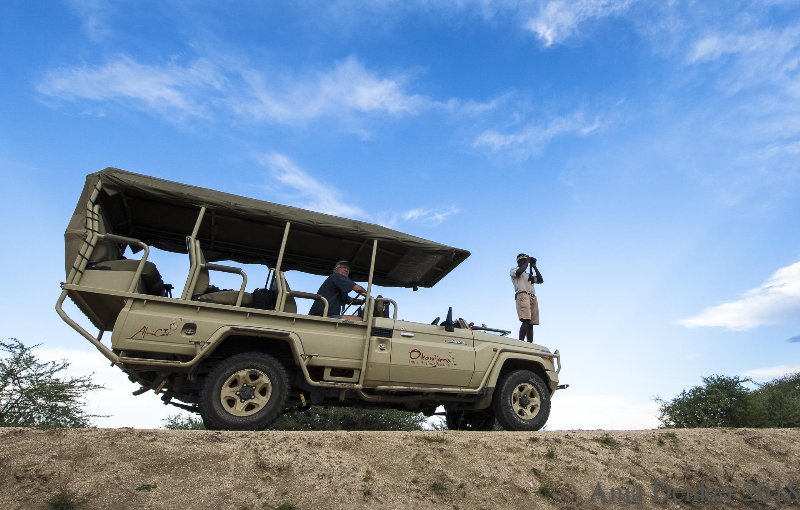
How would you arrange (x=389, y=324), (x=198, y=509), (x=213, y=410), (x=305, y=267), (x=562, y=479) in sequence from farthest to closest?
(x=305, y=267), (x=389, y=324), (x=213, y=410), (x=562, y=479), (x=198, y=509)

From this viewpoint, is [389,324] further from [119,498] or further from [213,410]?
[119,498]

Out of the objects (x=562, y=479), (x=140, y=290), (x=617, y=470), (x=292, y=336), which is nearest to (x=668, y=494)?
(x=617, y=470)

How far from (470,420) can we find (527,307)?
2378mm

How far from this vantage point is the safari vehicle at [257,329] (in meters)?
5.75

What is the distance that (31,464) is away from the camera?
4.26 m

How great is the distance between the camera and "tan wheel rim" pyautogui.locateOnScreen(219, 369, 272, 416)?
582 cm

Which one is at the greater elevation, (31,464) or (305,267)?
(305,267)

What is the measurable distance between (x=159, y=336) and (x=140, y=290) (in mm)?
704

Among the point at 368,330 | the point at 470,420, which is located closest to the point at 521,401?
the point at 470,420

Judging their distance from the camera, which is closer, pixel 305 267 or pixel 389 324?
pixel 389 324

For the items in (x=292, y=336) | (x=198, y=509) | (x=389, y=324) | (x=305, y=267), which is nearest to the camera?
(x=198, y=509)

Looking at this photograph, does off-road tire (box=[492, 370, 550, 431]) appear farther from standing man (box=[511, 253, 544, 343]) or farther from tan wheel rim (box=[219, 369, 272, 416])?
tan wheel rim (box=[219, 369, 272, 416])

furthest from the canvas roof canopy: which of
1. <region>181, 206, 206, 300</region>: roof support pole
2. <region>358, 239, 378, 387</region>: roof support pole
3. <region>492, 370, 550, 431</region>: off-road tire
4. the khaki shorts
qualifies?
<region>492, 370, 550, 431</region>: off-road tire

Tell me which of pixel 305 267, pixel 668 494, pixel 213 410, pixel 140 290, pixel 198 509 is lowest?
pixel 198 509
